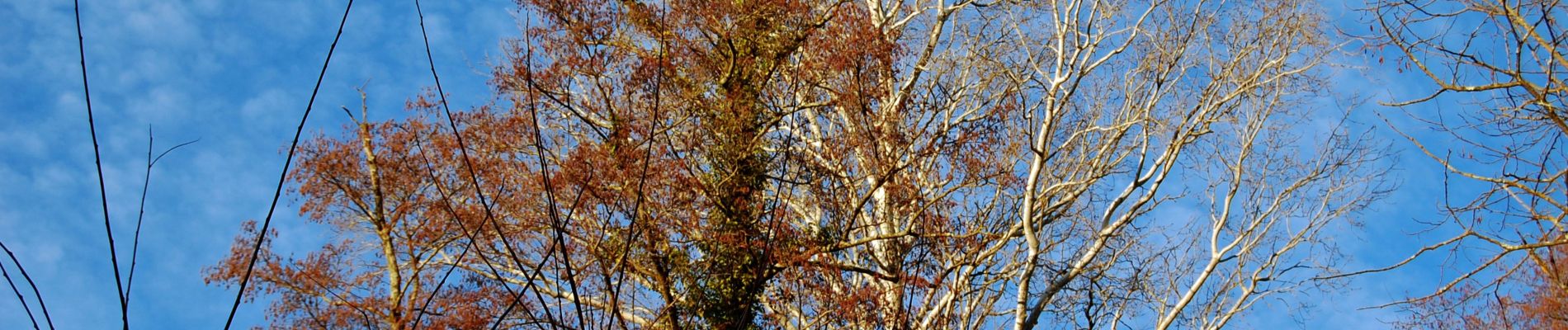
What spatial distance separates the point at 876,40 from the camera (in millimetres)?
8992

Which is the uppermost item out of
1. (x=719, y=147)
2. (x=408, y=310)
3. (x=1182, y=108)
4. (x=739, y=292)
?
(x=1182, y=108)

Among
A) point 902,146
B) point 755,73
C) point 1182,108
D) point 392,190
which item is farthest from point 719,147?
point 1182,108

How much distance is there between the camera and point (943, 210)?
27.2 feet

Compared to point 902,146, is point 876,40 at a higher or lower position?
higher

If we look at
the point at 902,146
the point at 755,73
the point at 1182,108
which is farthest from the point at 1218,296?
the point at 755,73

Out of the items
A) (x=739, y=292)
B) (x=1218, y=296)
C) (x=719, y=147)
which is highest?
(x=1218, y=296)

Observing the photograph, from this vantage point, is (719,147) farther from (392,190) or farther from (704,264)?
(392,190)

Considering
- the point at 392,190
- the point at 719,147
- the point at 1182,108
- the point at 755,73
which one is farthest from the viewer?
the point at 1182,108

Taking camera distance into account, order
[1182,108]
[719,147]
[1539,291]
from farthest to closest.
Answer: [1539,291]
[1182,108]
[719,147]

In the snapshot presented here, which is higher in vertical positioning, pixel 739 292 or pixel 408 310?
pixel 408 310

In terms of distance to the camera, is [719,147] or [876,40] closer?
[719,147]

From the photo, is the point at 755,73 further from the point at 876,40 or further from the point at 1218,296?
the point at 1218,296

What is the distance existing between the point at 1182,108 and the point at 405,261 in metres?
6.32

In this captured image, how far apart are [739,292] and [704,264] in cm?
25
